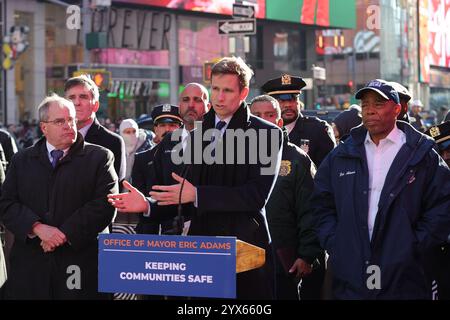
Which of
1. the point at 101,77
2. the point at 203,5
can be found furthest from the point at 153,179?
the point at 203,5

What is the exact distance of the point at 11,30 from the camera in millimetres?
34875

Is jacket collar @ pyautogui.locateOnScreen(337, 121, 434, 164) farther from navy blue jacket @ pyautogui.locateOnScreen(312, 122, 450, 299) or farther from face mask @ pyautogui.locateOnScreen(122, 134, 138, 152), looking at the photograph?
face mask @ pyautogui.locateOnScreen(122, 134, 138, 152)

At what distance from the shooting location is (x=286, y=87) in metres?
7.80

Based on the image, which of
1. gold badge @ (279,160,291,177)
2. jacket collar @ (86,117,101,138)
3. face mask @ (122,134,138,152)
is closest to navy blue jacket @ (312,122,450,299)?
gold badge @ (279,160,291,177)

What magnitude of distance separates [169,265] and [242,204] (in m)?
0.59

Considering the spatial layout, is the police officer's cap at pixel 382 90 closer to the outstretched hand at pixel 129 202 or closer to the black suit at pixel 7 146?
the outstretched hand at pixel 129 202

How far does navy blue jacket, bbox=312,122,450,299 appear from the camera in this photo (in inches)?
187

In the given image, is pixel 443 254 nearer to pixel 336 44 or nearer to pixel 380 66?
pixel 380 66

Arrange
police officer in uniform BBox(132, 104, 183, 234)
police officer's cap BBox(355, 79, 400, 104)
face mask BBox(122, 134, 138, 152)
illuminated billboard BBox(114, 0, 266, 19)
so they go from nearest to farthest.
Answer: police officer in uniform BBox(132, 104, 183, 234) → police officer's cap BBox(355, 79, 400, 104) → face mask BBox(122, 134, 138, 152) → illuminated billboard BBox(114, 0, 266, 19)

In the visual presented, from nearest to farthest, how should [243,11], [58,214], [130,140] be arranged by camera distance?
[58,214], [130,140], [243,11]

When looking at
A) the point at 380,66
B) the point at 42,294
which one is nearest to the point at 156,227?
the point at 42,294

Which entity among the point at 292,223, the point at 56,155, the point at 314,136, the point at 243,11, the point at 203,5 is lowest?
the point at 292,223

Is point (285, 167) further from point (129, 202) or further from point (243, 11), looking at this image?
point (243, 11)
